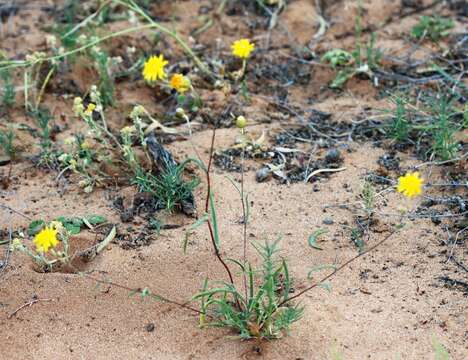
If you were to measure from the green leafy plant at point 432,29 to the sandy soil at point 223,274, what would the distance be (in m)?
1.17

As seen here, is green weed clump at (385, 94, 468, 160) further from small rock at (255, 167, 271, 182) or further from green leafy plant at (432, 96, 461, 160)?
small rock at (255, 167, 271, 182)

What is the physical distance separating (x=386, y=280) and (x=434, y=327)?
30 centimetres

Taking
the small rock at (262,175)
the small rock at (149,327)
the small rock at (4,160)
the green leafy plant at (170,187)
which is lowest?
the small rock at (149,327)

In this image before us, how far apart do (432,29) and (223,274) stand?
95.6 inches

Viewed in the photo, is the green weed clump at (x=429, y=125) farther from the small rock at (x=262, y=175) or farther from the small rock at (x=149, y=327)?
the small rock at (x=149, y=327)

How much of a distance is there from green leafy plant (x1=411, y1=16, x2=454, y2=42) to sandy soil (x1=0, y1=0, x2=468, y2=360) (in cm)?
117

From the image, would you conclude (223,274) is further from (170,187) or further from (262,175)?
(262,175)

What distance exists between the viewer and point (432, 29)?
4461 mm

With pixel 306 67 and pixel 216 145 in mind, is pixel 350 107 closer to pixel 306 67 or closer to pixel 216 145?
pixel 306 67

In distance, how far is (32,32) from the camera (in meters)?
4.83

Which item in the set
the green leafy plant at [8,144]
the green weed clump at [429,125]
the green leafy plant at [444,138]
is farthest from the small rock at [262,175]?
the green leafy plant at [8,144]

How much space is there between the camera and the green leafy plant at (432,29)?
4.45 m

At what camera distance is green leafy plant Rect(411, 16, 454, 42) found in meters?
4.45

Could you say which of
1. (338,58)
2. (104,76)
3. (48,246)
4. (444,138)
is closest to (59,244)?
(48,246)
